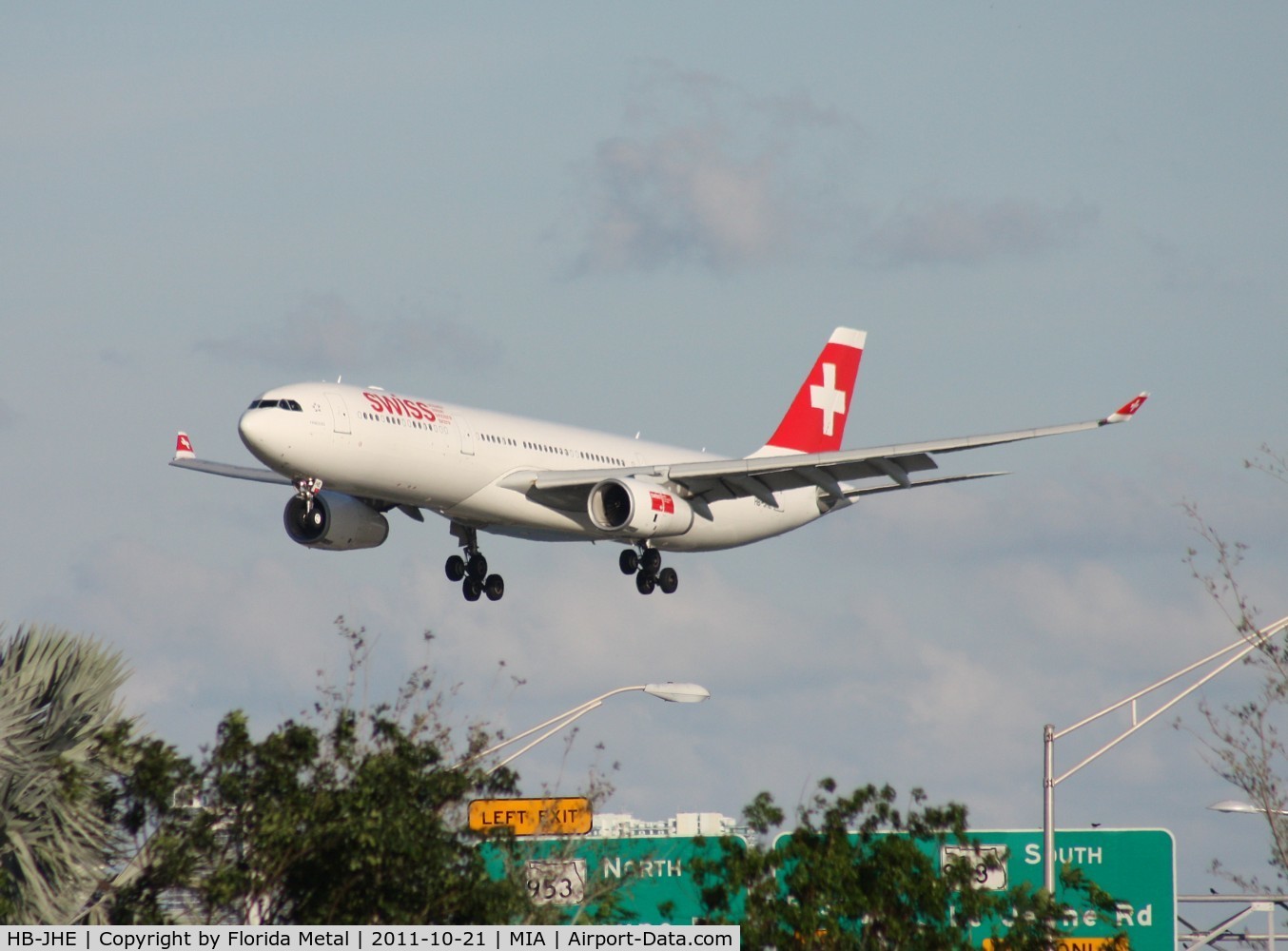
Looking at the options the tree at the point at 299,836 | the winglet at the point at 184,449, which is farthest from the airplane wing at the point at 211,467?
the tree at the point at 299,836

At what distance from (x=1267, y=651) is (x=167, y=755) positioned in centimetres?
1325

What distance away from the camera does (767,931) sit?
22.0 metres

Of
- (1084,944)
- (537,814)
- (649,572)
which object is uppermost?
(649,572)

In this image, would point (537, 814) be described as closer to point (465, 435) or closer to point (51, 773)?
point (51, 773)

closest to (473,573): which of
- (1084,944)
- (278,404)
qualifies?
(278,404)

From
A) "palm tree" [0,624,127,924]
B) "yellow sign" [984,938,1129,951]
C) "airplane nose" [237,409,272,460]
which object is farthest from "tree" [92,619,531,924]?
"airplane nose" [237,409,272,460]

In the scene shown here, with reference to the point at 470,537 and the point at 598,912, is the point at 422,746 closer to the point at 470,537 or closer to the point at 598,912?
the point at 598,912

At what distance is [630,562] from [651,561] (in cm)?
59

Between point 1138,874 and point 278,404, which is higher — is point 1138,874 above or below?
below

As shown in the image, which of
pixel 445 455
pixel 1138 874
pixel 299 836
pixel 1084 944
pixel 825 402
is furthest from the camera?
pixel 825 402

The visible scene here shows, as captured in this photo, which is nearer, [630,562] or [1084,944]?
[1084,944]

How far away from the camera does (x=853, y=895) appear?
72.1ft

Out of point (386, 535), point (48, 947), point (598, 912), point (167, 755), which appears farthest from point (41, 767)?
point (386, 535)

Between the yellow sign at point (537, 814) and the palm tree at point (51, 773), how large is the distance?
164 inches
